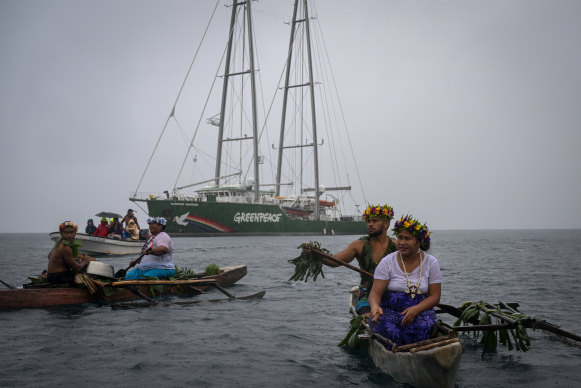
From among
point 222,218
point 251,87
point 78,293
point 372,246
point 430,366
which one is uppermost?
point 251,87

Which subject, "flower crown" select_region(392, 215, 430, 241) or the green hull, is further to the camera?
the green hull

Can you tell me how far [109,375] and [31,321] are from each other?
408 centimetres

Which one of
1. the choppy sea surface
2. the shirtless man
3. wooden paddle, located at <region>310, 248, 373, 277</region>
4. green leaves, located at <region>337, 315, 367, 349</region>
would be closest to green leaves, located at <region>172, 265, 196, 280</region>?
the choppy sea surface

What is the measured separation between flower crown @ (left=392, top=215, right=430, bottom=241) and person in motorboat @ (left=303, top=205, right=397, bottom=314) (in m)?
1.24

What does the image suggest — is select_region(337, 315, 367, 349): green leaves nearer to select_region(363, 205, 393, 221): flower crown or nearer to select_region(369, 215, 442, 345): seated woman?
select_region(369, 215, 442, 345): seated woman

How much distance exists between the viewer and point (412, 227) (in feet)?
19.2

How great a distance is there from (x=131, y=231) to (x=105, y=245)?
152 cm

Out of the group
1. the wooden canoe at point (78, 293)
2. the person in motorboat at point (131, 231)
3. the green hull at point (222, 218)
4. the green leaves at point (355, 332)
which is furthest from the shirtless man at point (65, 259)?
the green hull at point (222, 218)

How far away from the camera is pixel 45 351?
7.64m

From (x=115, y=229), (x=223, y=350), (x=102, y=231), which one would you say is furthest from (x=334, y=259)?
(x=115, y=229)

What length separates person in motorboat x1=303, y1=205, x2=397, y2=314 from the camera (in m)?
7.28

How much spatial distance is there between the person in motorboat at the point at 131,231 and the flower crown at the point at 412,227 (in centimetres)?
2309

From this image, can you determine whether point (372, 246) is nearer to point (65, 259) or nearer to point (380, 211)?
point (380, 211)

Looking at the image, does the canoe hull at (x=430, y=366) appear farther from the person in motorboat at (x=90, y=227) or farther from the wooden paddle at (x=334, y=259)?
the person in motorboat at (x=90, y=227)
